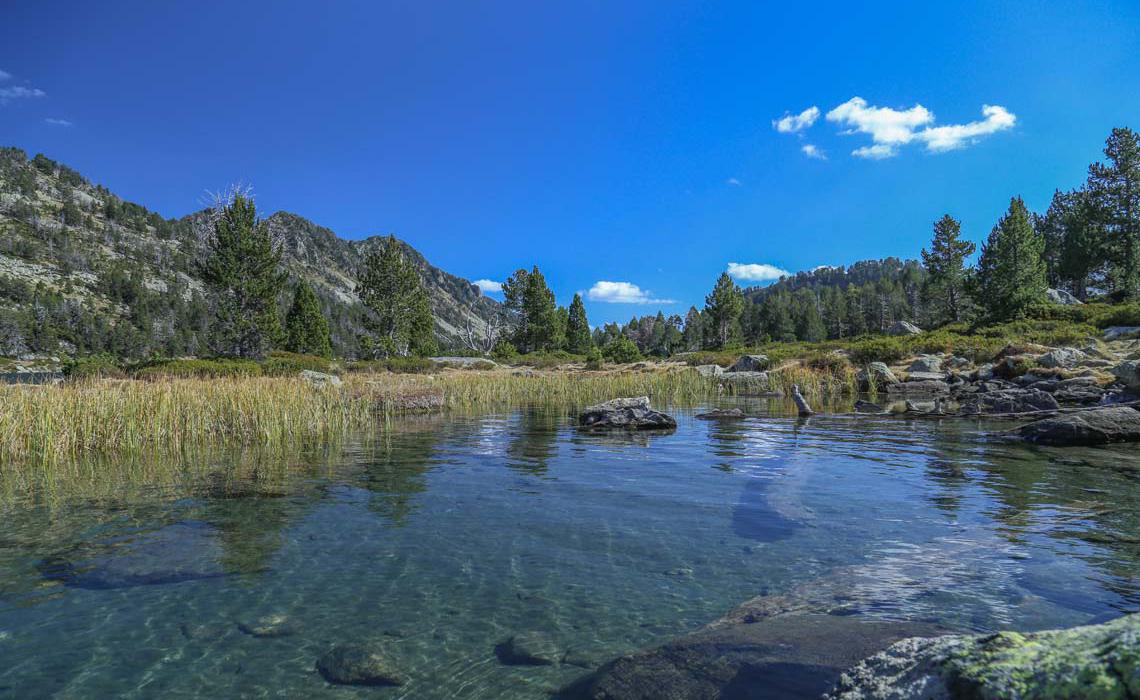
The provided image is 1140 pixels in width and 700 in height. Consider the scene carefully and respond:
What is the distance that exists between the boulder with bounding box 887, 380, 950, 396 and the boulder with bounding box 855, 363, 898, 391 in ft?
2.37

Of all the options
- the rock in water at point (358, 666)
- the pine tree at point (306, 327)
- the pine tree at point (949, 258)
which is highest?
the pine tree at point (949, 258)

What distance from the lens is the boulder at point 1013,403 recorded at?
1613 centimetres

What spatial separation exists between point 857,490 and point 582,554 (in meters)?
4.54

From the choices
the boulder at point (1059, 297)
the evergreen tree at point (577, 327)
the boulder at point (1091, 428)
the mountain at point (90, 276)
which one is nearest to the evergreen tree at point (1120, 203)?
the boulder at point (1059, 297)

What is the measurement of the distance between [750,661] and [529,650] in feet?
4.68

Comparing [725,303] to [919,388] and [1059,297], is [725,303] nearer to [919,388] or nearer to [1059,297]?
[1059,297]

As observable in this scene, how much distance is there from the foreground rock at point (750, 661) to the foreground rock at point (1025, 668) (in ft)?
2.73

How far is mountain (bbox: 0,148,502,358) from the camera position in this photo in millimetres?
112375

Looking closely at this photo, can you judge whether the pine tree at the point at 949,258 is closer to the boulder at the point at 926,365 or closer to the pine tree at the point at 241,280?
the boulder at the point at 926,365

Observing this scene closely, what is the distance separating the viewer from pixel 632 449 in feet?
39.1

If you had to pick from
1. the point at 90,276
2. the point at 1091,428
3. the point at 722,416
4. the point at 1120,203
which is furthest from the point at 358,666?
the point at 90,276

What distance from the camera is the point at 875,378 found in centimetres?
2742

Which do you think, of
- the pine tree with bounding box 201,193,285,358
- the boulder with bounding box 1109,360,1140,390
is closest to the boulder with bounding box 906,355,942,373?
the boulder with bounding box 1109,360,1140,390

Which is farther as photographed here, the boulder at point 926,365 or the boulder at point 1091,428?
the boulder at point 926,365
